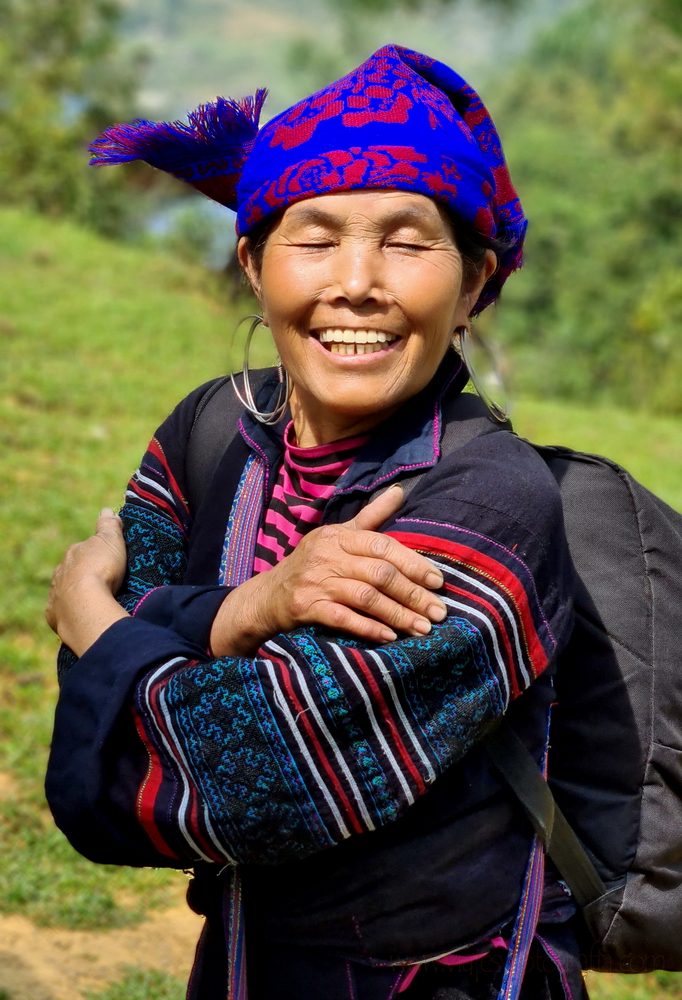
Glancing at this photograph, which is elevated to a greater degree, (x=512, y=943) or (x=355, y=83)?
(x=355, y=83)

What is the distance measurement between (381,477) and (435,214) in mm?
417

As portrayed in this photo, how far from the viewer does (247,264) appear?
6.12ft

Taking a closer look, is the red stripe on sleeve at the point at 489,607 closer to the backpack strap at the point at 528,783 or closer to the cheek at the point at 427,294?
the backpack strap at the point at 528,783

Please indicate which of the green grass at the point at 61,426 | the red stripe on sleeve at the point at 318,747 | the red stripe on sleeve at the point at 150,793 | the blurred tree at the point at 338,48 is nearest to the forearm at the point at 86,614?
the red stripe on sleeve at the point at 150,793

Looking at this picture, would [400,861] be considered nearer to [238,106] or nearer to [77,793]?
[77,793]

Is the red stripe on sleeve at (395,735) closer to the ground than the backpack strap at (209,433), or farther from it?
closer to the ground

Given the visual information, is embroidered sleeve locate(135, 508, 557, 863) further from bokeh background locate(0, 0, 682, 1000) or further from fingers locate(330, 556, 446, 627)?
bokeh background locate(0, 0, 682, 1000)

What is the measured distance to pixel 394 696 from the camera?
134 cm

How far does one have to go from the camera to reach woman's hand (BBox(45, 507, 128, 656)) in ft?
5.30

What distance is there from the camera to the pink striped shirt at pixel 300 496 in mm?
1750

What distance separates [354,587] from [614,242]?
19547mm

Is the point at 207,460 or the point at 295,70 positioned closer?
the point at 207,460

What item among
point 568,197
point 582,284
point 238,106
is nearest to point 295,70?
point 568,197

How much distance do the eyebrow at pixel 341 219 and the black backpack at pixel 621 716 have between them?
1.03 ft
